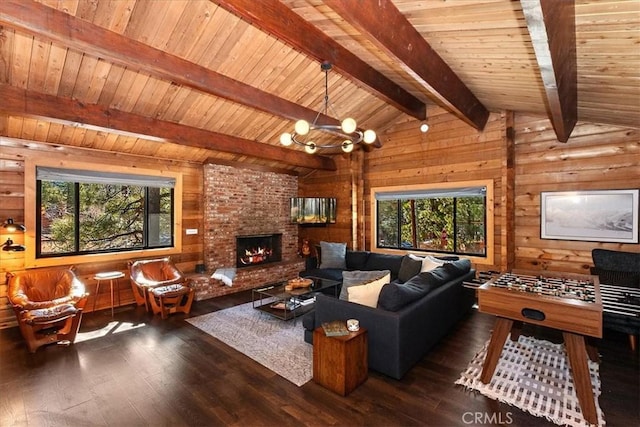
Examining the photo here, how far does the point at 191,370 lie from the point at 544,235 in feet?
17.4

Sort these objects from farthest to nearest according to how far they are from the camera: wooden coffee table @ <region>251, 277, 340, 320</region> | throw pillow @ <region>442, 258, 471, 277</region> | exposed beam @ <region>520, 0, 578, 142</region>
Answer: wooden coffee table @ <region>251, 277, 340, 320</region>, throw pillow @ <region>442, 258, 471, 277</region>, exposed beam @ <region>520, 0, 578, 142</region>

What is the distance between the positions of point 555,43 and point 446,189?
385 centimetres

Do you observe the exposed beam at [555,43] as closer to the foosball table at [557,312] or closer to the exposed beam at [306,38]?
the foosball table at [557,312]

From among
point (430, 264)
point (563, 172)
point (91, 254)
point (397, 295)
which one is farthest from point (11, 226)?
point (563, 172)

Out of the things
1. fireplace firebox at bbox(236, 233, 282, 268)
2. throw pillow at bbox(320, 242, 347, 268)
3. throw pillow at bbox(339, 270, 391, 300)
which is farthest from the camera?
fireplace firebox at bbox(236, 233, 282, 268)

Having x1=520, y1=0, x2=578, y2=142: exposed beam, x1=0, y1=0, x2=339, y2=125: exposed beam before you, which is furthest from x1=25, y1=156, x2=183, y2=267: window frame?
x1=520, y1=0, x2=578, y2=142: exposed beam

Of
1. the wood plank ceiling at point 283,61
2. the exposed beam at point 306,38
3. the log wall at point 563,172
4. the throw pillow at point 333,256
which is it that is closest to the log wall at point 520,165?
the log wall at point 563,172

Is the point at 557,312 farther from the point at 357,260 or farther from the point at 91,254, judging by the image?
the point at 91,254

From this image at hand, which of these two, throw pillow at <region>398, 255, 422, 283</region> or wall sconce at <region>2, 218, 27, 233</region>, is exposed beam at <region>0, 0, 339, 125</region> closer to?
wall sconce at <region>2, 218, 27, 233</region>

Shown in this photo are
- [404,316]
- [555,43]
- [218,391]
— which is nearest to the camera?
[555,43]

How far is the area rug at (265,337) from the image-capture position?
310 cm

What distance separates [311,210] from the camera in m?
7.06

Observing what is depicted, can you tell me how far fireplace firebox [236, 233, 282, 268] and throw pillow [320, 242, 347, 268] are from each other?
158 cm

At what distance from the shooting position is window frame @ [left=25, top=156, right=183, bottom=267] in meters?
4.35
